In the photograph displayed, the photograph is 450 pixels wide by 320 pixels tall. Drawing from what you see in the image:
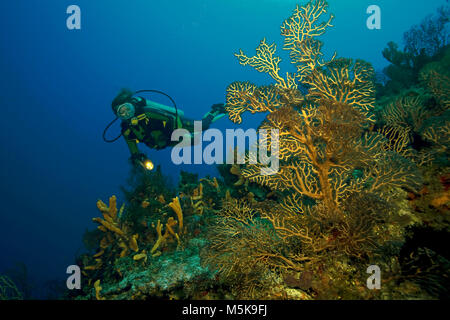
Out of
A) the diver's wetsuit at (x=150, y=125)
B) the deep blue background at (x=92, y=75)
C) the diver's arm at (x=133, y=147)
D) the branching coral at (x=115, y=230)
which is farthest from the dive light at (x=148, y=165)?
the deep blue background at (x=92, y=75)

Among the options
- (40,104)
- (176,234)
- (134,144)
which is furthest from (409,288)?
(40,104)

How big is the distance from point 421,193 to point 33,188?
102294 millimetres

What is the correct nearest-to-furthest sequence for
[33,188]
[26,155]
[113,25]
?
[33,188], [26,155], [113,25]

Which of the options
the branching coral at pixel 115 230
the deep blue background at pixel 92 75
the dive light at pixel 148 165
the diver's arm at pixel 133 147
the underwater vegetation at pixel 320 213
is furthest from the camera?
the deep blue background at pixel 92 75

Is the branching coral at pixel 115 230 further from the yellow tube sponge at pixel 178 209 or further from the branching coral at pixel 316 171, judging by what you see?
the branching coral at pixel 316 171

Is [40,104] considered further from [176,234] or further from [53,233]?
[176,234]

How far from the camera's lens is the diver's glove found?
5621 millimetres

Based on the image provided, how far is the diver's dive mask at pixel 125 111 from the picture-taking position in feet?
21.0

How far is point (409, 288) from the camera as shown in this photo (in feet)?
7.32

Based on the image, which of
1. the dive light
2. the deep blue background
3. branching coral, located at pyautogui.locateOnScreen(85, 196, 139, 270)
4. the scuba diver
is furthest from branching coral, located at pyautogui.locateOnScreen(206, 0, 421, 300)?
the deep blue background

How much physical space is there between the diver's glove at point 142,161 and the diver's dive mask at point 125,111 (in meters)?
1.49

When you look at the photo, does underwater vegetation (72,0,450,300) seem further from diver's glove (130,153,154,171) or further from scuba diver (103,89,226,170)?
scuba diver (103,89,226,170)

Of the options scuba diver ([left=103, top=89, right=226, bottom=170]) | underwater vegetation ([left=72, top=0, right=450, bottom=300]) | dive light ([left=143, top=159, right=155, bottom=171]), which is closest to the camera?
underwater vegetation ([left=72, top=0, right=450, bottom=300])

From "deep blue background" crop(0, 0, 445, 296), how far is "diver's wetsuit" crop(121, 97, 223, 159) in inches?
2166
